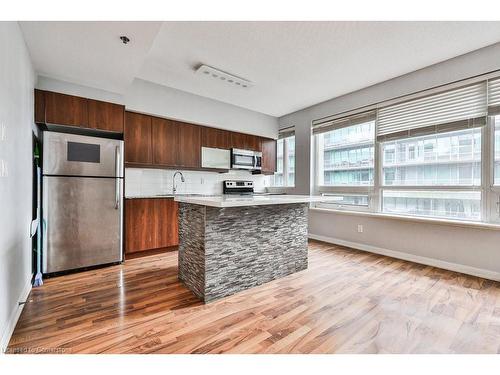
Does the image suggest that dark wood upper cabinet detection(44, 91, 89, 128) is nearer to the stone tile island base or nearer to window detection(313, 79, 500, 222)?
the stone tile island base

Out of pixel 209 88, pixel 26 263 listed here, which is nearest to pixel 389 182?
pixel 209 88

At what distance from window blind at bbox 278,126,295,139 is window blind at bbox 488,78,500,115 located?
296cm

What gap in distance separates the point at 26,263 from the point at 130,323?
1.31 meters

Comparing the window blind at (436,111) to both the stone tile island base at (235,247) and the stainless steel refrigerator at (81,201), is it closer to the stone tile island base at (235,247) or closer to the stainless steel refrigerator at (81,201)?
the stone tile island base at (235,247)

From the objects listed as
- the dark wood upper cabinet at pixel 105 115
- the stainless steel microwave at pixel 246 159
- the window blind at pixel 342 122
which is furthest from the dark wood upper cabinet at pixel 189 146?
the window blind at pixel 342 122

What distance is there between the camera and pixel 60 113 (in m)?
2.79

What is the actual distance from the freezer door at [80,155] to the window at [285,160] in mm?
3320

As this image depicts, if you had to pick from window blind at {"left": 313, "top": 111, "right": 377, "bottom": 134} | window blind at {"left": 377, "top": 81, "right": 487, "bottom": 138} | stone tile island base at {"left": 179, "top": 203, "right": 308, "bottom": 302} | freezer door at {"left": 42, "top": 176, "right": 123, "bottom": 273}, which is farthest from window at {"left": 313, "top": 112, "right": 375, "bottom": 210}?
freezer door at {"left": 42, "top": 176, "right": 123, "bottom": 273}

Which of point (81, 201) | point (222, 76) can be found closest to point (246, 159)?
point (222, 76)

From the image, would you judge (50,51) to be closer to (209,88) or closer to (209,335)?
(209,88)

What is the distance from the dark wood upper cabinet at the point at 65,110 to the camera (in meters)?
2.72

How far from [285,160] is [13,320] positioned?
15.5 ft

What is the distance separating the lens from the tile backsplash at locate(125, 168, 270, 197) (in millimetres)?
3916

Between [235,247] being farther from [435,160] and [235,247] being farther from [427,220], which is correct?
[435,160]
